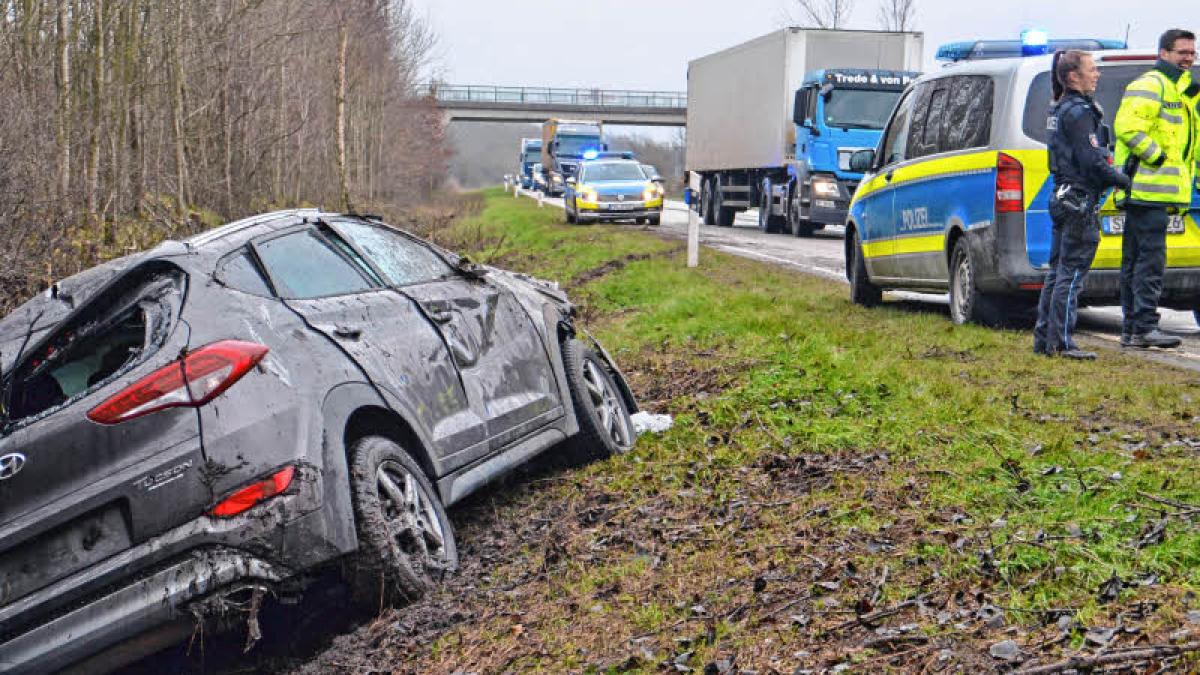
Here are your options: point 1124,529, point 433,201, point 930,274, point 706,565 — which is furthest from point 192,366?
point 433,201

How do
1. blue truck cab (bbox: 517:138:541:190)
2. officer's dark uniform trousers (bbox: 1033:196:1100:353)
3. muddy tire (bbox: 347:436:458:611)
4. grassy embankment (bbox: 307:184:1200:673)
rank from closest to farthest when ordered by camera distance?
grassy embankment (bbox: 307:184:1200:673)
muddy tire (bbox: 347:436:458:611)
officer's dark uniform trousers (bbox: 1033:196:1100:353)
blue truck cab (bbox: 517:138:541:190)

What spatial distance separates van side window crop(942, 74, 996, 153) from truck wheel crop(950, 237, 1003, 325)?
0.76 meters

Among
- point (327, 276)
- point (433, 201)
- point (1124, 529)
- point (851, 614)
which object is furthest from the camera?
point (433, 201)

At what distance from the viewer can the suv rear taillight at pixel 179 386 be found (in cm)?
441

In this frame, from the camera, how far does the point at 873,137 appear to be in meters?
25.6

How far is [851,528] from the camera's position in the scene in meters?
5.16

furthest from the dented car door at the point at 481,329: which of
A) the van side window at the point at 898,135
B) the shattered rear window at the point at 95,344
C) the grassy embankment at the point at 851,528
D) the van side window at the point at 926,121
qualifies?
the van side window at the point at 898,135

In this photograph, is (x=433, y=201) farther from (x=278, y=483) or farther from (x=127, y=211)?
(x=278, y=483)

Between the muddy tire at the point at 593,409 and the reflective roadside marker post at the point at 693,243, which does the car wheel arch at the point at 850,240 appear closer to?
the reflective roadside marker post at the point at 693,243

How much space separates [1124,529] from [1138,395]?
9.43ft

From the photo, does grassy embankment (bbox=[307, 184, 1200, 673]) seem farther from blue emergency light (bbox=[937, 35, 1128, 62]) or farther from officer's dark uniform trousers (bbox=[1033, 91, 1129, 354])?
blue emergency light (bbox=[937, 35, 1128, 62])

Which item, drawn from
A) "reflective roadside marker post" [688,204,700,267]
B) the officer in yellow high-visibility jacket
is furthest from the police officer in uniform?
"reflective roadside marker post" [688,204,700,267]

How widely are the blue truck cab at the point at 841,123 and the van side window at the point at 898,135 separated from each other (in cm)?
1288

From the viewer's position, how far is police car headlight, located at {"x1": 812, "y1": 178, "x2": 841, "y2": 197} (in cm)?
2573
